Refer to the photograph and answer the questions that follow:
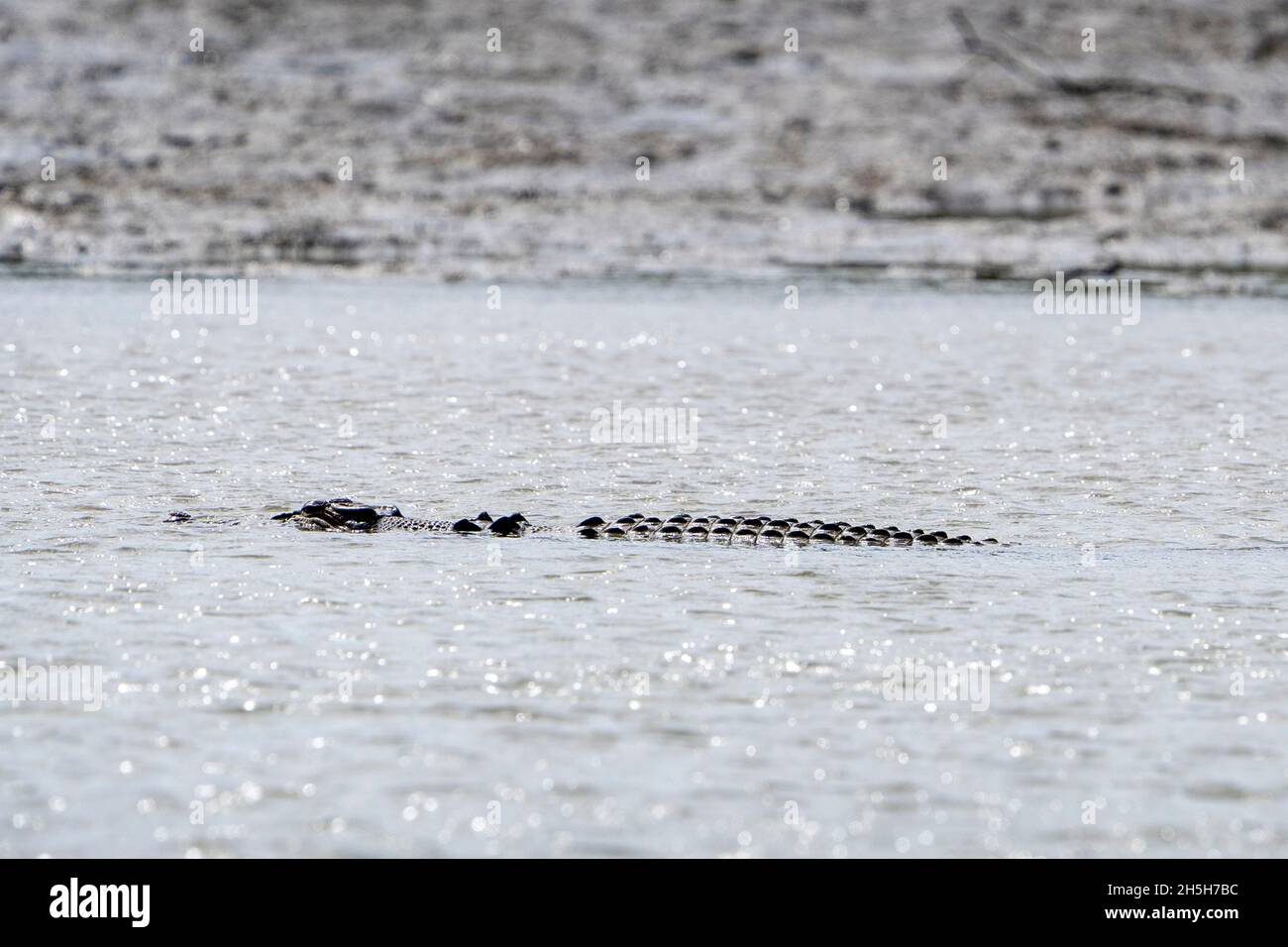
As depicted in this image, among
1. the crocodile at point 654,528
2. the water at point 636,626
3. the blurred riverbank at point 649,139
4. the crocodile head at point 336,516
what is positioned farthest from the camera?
the blurred riverbank at point 649,139

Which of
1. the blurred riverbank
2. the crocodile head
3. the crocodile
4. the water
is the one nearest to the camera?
the water

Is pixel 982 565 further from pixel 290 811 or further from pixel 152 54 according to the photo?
pixel 152 54

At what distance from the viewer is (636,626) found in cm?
1052

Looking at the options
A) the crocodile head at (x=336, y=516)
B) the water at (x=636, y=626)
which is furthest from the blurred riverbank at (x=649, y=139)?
the crocodile head at (x=336, y=516)

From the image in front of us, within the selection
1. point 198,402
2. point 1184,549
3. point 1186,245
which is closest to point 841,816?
point 1184,549

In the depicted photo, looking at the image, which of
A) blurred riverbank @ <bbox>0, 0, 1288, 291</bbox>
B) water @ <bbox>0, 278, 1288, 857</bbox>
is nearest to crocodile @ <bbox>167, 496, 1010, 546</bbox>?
water @ <bbox>0, 278, 1288, 857</bbox>

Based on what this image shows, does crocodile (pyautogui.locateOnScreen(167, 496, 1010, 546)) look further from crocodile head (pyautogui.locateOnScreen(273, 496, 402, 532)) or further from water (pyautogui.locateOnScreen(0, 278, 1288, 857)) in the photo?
water (pyautogui.locateOnScreen(0, 278, 1288, 857))

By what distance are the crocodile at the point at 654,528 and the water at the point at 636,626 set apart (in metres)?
0.25

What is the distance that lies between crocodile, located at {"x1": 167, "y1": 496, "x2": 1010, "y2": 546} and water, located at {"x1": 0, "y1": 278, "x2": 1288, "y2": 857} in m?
0.25

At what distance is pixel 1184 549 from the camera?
13.2 metres

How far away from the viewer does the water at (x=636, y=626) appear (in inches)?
297

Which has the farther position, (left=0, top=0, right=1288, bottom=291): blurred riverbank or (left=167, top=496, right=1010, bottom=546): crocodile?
(left=0, top=0, right=1288, bottom=291): blurred riverbank

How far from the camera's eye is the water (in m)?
7.55

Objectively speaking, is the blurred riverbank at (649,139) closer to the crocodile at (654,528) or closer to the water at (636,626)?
the water at (636,626)
